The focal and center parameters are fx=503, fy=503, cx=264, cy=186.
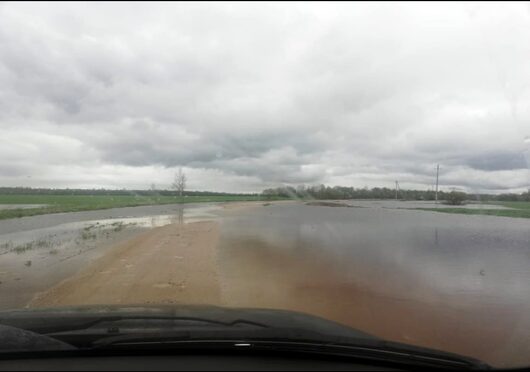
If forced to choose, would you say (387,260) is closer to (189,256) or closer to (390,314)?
(189,256)

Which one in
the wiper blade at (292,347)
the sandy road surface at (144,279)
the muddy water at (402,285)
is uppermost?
the wiper blade at (292,347)

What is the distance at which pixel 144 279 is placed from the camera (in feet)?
39.4

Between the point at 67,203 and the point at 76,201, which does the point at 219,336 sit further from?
the point at 76,201

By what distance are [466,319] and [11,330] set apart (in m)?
8.00

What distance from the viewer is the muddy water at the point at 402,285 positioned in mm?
8008

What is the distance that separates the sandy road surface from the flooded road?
0.04 m

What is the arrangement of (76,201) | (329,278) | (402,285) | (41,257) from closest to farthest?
(402,285)
(329,278)
(41,257)
(76,201)

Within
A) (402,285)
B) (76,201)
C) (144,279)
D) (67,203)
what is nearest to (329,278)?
(402,285)

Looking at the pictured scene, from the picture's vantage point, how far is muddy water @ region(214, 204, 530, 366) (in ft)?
26.3

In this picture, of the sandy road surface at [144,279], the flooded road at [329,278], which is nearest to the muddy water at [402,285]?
the flooded road at [329,278]

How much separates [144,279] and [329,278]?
4724 mm

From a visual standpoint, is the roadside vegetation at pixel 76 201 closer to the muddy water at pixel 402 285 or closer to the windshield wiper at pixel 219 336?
the muddy water at pixel 402 285

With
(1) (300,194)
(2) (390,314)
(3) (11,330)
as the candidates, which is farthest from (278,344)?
(1) (300,194)

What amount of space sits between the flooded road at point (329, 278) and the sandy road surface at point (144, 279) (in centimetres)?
4
